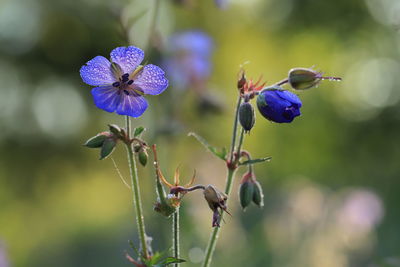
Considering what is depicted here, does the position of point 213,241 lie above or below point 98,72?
below

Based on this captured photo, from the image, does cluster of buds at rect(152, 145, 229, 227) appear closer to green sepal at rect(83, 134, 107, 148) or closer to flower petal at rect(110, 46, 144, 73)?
green sepal at rect(83, 134, 107, 148)

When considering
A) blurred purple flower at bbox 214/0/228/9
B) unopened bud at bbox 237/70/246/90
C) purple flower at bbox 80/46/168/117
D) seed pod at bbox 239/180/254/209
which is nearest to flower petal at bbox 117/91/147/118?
purple flower at bbox 80/46/168/117

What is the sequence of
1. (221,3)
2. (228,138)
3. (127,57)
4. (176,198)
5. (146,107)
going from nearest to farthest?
(176,198) < (146,107) < (127,57) < (221,3) < (228,138)

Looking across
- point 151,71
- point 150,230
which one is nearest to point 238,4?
point 150,230

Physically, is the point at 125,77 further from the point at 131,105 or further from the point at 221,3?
the point at 221,3

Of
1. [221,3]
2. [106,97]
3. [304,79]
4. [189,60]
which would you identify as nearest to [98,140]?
[106,97]

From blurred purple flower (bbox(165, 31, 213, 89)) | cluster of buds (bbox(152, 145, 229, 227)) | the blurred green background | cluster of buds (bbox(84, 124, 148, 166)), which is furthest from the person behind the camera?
the blurred green background
